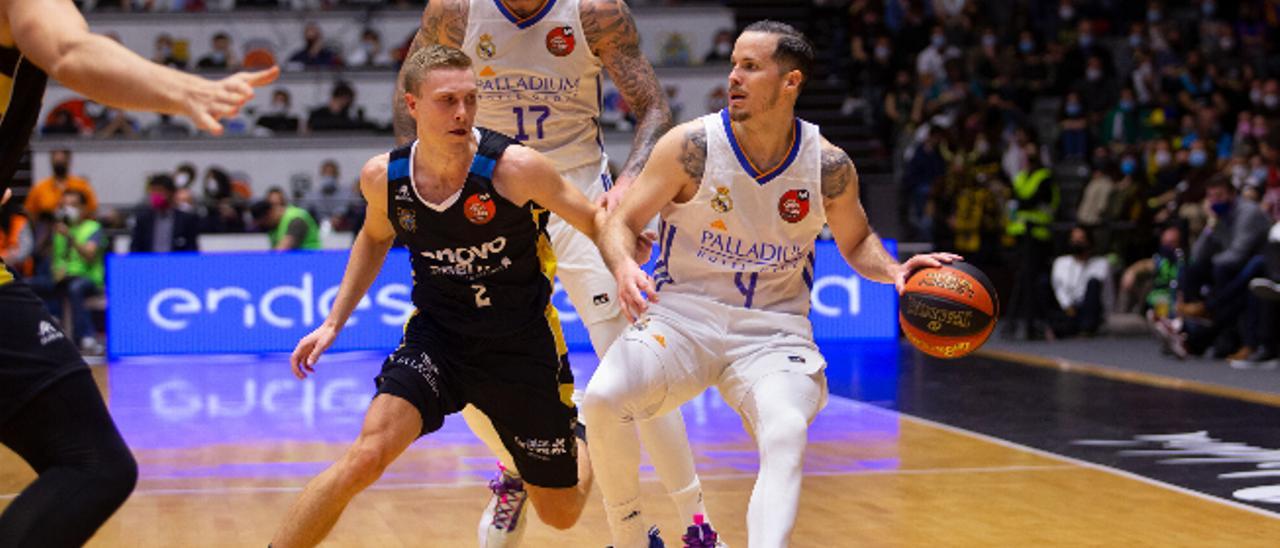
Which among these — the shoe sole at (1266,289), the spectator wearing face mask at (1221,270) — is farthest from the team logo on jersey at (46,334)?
the spectator wearing face mask at (1221,270)

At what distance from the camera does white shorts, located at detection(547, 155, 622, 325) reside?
661 cm

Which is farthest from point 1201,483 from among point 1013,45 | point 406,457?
point 1013,45

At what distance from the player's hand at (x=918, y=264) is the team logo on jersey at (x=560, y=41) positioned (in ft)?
5.71

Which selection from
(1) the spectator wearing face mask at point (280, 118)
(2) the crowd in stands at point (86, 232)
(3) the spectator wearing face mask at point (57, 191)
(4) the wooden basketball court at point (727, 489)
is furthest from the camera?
(1) the spectator wearing face mask at point (280, 118)

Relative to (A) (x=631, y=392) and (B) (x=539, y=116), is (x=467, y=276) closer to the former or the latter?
(A) (x=631, y=392)

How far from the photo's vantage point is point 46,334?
4.06 meters

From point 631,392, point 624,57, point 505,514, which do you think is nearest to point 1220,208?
point 624,57

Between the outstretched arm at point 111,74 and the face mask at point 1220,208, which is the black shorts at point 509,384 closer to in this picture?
the outstretched arm at point 111,74

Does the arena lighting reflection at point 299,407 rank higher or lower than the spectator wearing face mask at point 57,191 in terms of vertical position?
lower

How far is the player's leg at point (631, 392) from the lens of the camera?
5.71 meters

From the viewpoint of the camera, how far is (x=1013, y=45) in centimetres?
2380

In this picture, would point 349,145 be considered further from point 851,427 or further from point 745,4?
point 851,427

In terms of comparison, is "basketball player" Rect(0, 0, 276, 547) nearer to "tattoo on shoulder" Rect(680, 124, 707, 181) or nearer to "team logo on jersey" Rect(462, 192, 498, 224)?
"team logo on jersey" Rect(462, 192, 498, 224)

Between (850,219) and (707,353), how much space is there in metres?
0.73
